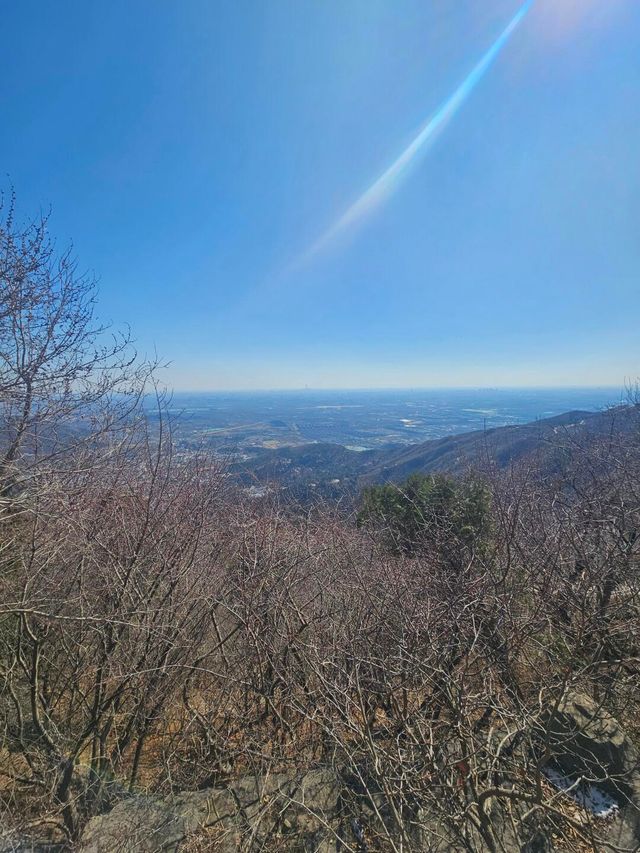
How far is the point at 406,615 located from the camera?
4281mm

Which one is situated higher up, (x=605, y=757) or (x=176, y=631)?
(x=176, y=631)

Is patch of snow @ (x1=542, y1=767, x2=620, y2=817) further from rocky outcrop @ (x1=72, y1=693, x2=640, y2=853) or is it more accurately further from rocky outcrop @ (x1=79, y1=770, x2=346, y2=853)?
rocky outcrop @ (x1=79, y1=770, x2=346, y2=853)

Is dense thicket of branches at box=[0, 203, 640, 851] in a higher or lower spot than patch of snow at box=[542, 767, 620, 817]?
higher

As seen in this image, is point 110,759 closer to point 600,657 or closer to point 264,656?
point 264,656

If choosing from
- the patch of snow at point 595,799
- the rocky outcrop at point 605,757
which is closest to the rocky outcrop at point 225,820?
the patch of snow at point 595,799

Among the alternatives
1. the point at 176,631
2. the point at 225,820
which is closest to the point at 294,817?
the point at 225,820

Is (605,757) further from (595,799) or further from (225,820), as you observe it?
(225,820)

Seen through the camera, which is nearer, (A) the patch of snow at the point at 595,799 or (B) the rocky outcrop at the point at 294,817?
(B) the rocky outcrop at the point at 294,817

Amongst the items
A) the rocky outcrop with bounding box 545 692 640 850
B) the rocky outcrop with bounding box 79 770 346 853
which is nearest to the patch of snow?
the rocky outcrop with bounding box 545 692 640 850

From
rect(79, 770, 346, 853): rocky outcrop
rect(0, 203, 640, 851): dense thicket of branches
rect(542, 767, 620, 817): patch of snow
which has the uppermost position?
rect(0, 203, 640, 851): dense thicket of branches

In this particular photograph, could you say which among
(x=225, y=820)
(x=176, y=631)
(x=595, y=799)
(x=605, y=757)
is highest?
Answer: (x=176, y=631)

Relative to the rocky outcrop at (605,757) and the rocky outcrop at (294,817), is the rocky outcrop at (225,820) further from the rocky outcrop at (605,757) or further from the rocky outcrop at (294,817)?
the rocky outcrop at (605,757)

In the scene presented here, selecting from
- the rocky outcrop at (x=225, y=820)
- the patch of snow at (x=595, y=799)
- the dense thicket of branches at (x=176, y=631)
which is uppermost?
the dense thicket of branches at (x=176, y=631)

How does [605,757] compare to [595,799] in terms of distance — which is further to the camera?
[605,757]
